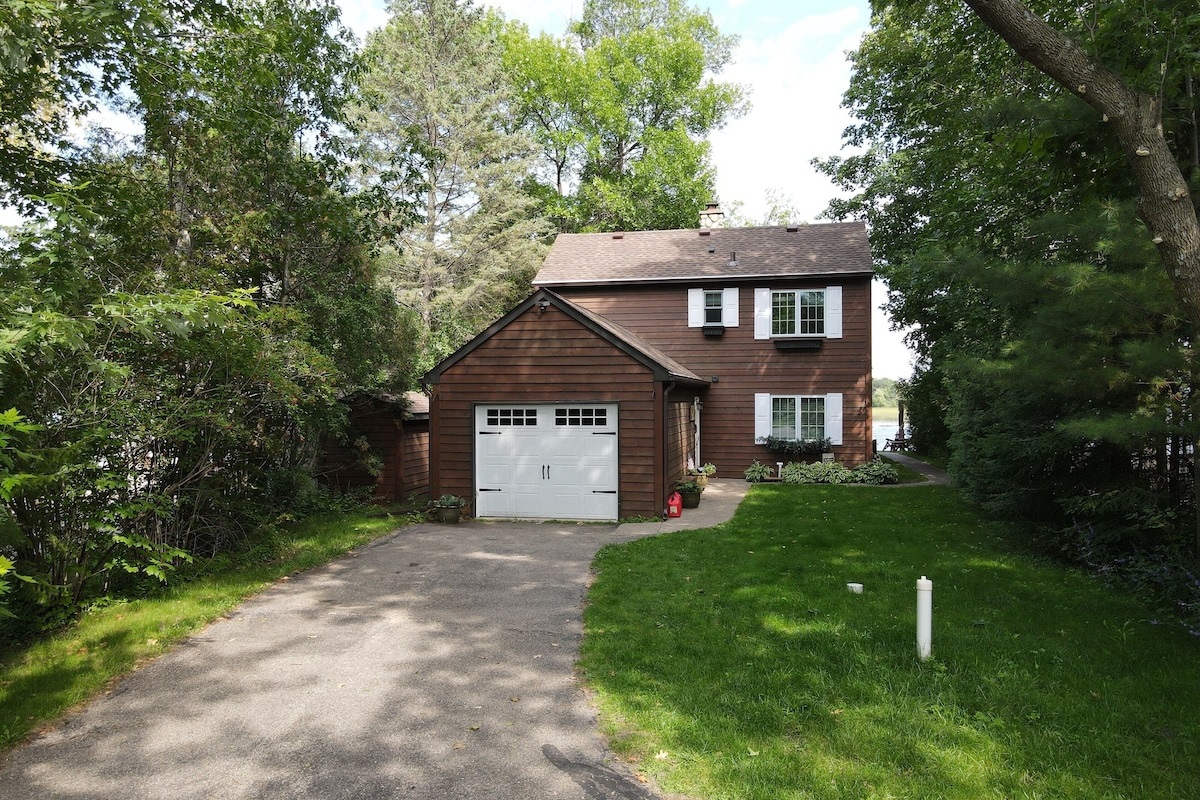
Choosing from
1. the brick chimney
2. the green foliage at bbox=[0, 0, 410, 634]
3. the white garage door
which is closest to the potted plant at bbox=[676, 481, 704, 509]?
the white garage door

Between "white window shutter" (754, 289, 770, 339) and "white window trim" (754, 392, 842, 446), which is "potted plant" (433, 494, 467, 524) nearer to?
"white window trim" (754, 392, 842, 446)

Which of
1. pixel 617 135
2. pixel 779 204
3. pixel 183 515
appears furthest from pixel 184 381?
pixel 779 204

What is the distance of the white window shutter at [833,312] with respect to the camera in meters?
17.8

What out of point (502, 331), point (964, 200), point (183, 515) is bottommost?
point (183, 515)

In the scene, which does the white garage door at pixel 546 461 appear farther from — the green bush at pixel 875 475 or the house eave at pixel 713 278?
the green bush at pixel 875 475

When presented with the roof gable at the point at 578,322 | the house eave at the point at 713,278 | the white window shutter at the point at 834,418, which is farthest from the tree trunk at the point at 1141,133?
the white window shutter at the point at 834,418

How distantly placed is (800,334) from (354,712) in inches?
623

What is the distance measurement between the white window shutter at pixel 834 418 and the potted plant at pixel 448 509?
10389 millimetres

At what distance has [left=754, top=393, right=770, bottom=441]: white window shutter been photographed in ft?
60.4

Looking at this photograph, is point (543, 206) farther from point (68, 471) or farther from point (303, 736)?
point (303, 736)

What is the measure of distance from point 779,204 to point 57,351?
128 feet

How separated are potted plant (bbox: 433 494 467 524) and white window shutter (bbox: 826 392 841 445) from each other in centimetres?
1039

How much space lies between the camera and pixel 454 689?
16.7 ft

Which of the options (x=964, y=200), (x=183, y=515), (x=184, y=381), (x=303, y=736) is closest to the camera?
(x=303, y=736)
